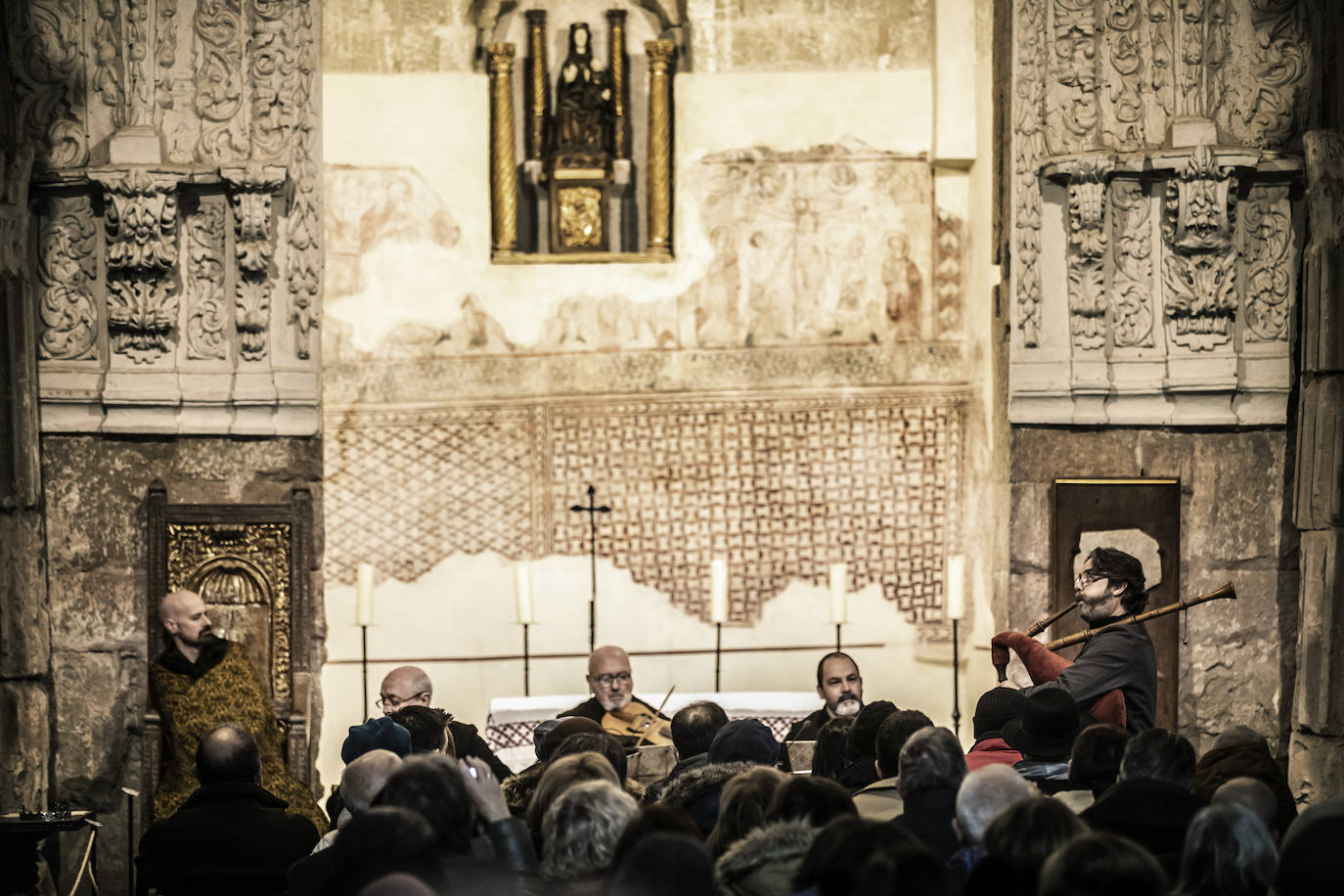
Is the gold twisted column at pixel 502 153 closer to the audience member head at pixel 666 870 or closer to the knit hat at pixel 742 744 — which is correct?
the knit hat at pixel 742 744

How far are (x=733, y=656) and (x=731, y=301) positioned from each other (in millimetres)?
2230

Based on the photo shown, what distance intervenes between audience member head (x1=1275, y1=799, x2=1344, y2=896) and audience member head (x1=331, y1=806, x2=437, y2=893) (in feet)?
6.34

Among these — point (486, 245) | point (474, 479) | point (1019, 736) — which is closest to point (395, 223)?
point (486, 245)

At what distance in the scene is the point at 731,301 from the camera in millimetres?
11875

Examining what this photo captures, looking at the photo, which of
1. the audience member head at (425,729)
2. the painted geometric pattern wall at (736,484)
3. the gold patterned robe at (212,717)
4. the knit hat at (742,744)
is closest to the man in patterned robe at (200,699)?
the gold patterned robe at (212,717)

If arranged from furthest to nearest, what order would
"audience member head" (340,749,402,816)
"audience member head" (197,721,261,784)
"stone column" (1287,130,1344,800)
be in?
"stone column" (1287,130,1344,800) → "audience member head" (197,721,261,784) → "audience member head" (340,749,402,816)

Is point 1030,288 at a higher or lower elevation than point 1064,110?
lower

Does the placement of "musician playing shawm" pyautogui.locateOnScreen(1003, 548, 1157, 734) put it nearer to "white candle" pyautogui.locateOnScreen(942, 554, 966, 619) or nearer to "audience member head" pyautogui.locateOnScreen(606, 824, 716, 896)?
"audience member head" pyautogui.locateOnScreen(606, 824, 716, 896)

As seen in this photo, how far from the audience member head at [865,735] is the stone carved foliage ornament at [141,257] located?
4.77 m

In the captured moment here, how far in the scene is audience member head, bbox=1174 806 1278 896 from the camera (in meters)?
4.10

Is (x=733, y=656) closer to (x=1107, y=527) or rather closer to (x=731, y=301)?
(x=731, y=301)

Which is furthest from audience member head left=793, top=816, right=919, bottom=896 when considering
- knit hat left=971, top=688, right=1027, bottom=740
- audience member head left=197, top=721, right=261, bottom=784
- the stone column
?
the stone column

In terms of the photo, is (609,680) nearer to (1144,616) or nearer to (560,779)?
(1144,616)

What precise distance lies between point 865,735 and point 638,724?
270cm
